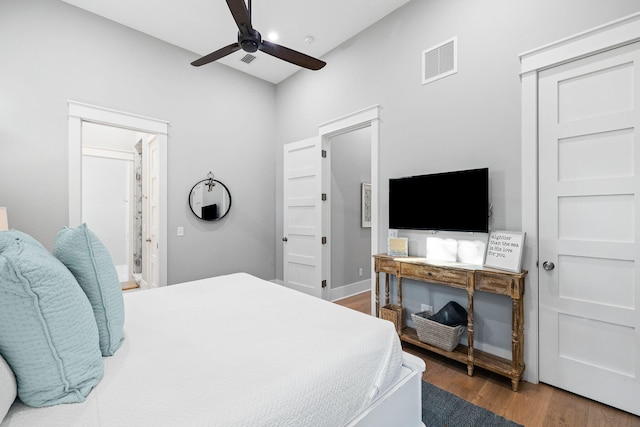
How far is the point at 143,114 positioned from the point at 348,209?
289cm

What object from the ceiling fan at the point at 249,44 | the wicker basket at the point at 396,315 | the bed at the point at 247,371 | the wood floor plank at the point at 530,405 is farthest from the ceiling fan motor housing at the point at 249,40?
the wood floor plank at the point at 530,405

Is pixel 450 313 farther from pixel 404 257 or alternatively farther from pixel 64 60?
pixel 64 60

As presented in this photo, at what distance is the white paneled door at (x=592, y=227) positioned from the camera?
1.75m

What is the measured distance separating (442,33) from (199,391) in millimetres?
3144

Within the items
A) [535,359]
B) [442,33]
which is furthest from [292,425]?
[442,33]

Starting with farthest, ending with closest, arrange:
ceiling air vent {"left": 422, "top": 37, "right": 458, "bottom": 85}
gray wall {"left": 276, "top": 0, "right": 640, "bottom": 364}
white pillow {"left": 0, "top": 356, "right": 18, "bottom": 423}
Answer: ceiling air vent {"left": 422, "top": 37, "right": 458, "bottom": 85}, gray wall {"left": 276, "top": 0, "right": 640, "bottom": 364}, white pillow {"left": 0, "top": 356, "right": 18, "bottom": 423}

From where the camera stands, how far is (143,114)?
3.27 m

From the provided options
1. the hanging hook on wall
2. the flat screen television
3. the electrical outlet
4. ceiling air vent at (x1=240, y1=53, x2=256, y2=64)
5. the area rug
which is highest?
ceiling air vent at (x1=240, y1=53, x2=256, y2=64)

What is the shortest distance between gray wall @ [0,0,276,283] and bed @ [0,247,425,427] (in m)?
1.92

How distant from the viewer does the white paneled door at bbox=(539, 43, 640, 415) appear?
1754 millimetres

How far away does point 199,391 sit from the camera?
91cm

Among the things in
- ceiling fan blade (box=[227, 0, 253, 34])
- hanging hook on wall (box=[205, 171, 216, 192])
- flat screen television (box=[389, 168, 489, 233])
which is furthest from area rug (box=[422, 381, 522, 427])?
hanging hook on wall (box=[205, 171, 216, 192])

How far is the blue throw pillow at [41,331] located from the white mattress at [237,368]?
2.1 inches

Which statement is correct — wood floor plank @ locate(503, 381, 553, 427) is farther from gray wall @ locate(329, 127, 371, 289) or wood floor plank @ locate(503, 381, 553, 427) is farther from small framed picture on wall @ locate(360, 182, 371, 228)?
small framed picture on wall @ locate(360, 182, 371, 228)
